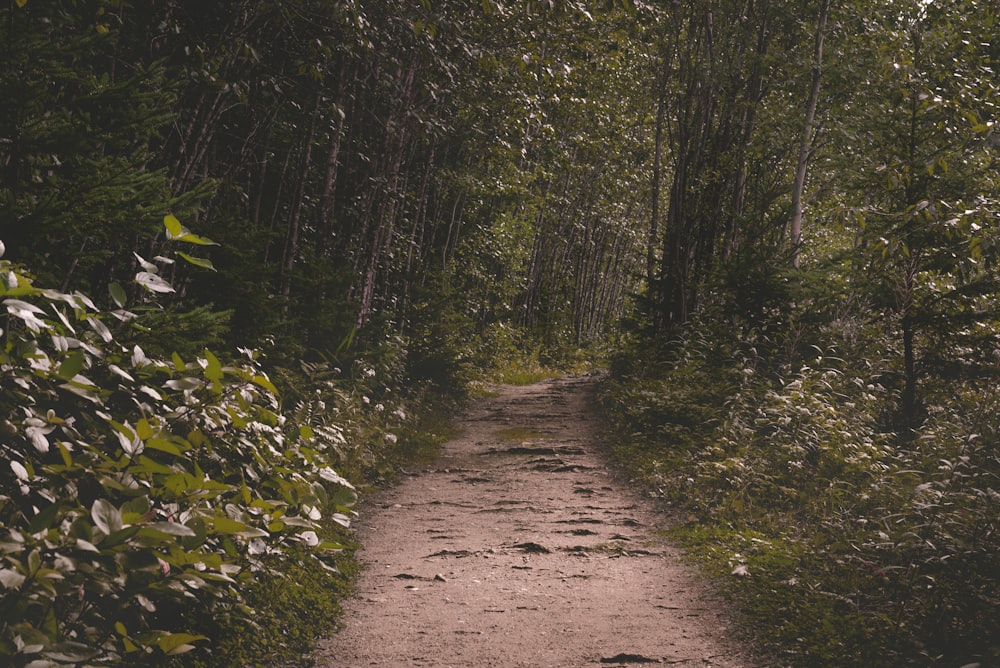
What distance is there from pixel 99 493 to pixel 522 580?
11.6 ft

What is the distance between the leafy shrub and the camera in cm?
227

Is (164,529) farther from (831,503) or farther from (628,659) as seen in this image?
(831,503)

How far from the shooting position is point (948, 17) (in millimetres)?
12258

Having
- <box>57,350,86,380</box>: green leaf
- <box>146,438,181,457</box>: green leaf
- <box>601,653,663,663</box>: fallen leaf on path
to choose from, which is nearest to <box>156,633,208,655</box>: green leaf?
<box>146,438,181,457</box>: green leaf

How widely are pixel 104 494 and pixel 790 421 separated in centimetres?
715

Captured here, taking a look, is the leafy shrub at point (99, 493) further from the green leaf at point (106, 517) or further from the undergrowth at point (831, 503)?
the undergrowth at point (831, 503)

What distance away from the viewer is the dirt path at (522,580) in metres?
4.57

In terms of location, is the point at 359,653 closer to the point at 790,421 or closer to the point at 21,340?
the point at 21,340

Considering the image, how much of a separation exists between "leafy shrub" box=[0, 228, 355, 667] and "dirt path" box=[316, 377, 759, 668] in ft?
5.42

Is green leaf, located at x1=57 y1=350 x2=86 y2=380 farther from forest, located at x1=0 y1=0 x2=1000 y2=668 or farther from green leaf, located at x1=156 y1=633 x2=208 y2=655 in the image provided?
green leaf, located at x1=156 y1=633 x2=208 y2=655

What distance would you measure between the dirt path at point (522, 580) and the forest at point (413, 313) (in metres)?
0.36

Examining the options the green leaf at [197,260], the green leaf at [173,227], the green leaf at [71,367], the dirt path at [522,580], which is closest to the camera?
the green leaf at [71,367]

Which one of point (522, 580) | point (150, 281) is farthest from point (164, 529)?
point (522, 580)

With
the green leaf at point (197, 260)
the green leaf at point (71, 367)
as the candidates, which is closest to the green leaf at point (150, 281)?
the green leaf at point (197, 260)
